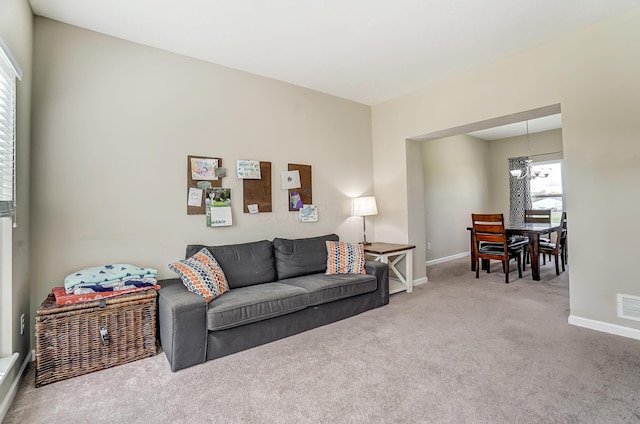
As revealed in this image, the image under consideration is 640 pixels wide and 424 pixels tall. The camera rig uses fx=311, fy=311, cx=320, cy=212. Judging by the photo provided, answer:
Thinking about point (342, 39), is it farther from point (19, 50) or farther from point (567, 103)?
point (19, 50)

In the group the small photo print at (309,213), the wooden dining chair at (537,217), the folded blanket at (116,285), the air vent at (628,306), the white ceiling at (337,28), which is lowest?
the air vent at (628,306)

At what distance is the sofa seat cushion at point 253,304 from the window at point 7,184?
119 cm

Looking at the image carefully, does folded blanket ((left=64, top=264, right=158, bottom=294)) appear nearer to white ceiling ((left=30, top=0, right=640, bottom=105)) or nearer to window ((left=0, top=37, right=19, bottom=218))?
window ((left=0, top=37, right=19, bottom=218))

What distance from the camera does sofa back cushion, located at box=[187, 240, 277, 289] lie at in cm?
295

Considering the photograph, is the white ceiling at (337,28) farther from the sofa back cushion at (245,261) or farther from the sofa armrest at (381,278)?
the sofa armrest at (381,278)

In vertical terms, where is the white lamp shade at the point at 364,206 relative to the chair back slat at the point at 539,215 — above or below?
above

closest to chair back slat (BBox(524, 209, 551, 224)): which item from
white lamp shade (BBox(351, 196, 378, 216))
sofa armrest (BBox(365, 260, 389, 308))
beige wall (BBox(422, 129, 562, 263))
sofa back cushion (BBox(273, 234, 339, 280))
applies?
beige wall (BBox(422, 129, 562, 263))

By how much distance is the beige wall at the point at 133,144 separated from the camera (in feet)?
8.05

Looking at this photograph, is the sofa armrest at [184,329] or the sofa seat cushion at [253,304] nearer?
the sofa armrest at [184,329]

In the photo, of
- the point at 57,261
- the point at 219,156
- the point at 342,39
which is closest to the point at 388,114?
the point at 342,39

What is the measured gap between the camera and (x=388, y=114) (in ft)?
14.9

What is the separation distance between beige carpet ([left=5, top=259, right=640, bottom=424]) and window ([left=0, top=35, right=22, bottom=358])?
0.47m

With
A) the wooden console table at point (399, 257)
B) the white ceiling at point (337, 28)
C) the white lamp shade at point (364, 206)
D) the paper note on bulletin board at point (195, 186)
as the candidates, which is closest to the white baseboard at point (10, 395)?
the paper note on bulletin board at point (195, 186)

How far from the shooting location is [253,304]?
Answer: 8.13 feet
